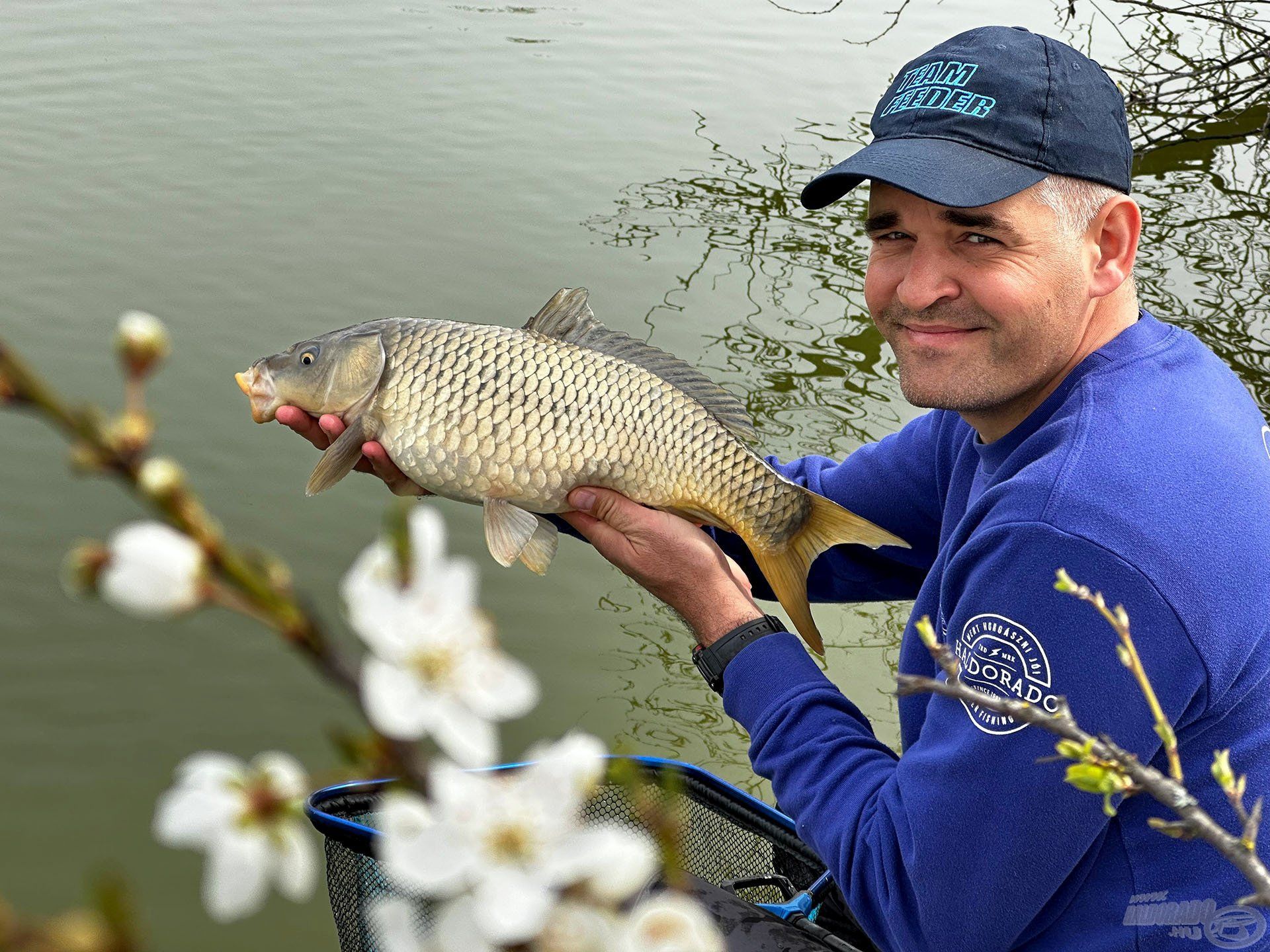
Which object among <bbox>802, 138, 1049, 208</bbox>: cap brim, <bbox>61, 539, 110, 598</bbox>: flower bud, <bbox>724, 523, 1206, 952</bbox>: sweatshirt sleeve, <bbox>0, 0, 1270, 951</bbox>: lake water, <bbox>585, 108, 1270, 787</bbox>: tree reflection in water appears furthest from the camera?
<bbox>585, 108, 1270, 787</bbox>: tree reflection in water

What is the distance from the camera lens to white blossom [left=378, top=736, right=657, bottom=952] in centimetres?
27

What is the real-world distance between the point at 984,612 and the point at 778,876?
0.79 meters

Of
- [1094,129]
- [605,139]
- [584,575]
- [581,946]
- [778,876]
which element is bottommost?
[584,575]

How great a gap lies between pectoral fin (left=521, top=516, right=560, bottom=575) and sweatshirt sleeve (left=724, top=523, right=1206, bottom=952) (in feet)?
2.05

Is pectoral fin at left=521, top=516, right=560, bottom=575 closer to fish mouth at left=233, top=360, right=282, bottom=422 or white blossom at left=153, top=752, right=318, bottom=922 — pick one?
fish mouth at left=233, top=360, right=282, bottom=422

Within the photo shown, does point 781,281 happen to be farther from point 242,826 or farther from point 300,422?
point 242,826

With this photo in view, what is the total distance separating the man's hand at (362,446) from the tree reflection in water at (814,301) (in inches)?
35.9

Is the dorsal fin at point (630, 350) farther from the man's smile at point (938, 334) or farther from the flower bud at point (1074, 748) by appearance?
the flower bud at point (1074, 748)

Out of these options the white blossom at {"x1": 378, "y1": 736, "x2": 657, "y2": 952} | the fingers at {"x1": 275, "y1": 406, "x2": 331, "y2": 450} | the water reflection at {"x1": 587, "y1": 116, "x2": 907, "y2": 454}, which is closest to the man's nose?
the fingers at {"x1": 275, "y1": 406, "x2": 331, "y2": 450}

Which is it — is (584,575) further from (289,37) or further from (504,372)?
(289,37)

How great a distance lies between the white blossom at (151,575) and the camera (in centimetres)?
26

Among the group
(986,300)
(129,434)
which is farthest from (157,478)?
(986,300)

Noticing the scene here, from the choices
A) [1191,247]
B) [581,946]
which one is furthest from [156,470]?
[1191,247]

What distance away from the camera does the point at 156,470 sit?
0.27 meters
